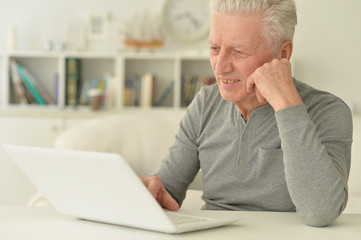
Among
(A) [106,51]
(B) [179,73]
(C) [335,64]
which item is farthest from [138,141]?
(A) [106,51]

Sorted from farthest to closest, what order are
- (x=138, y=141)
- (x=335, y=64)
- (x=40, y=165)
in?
(x=138, y=141)
(x=335, y=64)
(x=40, y=165)

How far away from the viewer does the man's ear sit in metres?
1.47

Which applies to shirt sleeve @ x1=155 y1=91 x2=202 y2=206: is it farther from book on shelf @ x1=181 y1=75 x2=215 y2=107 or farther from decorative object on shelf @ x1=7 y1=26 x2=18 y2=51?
decorative object on shelf @ x1=7 y1=26 x2=18 y2=51

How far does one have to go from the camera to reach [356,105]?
2.44 m

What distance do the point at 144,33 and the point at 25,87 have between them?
3.28ft

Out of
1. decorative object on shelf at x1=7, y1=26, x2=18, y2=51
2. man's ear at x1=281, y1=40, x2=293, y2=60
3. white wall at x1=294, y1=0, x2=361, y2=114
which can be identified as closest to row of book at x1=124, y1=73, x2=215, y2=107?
decorative object on shelf at x1=7, y1=26, x2=18, y2=51

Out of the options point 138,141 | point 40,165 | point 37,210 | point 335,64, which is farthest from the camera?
point 138,141

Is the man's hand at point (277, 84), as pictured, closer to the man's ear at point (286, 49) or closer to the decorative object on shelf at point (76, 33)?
the man's ear at point (286, 49)

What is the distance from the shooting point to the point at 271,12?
4.66 feet

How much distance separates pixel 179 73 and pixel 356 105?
2160mm

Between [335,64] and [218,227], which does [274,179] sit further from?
[335,64]

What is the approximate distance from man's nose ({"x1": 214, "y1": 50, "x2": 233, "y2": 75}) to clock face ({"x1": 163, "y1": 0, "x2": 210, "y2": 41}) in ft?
10.3

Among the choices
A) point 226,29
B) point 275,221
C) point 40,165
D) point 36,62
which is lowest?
point 36,62

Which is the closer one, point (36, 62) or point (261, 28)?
point (261, 28)
